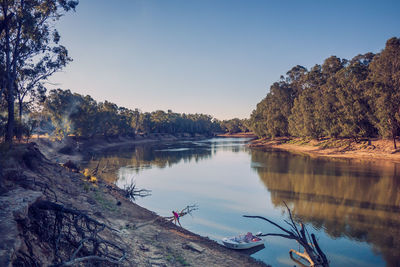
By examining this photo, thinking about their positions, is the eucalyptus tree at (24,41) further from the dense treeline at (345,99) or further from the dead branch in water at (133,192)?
the dense treeline at (345,99)

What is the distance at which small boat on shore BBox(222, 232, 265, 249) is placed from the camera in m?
12.4

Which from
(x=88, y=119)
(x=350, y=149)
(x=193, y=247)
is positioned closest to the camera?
(x=193, y=247)

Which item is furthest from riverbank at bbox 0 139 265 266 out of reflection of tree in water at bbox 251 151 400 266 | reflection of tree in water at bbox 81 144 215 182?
reflection of tree in water at bbox 81 144 215 182

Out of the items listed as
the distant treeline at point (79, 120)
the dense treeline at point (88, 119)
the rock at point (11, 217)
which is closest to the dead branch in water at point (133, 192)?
the distant treeline at point (79, 120)

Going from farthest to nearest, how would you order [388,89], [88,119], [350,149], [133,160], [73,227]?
[88,119]
[350,149]
[133,160]
[388,89]
[73,227]

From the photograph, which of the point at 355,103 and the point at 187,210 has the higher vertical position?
the point at 355,103

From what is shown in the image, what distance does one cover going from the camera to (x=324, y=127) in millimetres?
54719

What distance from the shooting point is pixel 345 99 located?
48.5m

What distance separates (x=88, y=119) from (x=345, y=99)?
58.5m

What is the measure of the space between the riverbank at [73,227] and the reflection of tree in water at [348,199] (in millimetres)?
7569

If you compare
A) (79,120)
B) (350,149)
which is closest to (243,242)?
(350,149)

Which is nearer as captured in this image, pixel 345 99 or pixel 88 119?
pixel 345 99

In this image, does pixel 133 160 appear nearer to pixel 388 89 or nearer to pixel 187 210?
pixel 187 210

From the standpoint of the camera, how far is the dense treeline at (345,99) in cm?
4028
